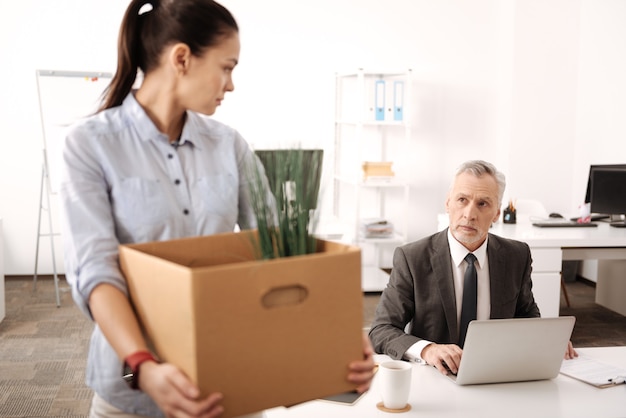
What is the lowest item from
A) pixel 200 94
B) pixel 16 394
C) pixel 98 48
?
pixel 16 394

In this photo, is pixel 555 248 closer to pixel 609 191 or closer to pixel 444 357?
pixel 609 191

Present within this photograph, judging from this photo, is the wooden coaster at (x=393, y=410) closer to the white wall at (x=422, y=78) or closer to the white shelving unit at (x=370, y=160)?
the white shelving unit at (x=370, y=160)

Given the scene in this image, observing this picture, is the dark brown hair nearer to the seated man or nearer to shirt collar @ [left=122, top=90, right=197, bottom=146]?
shirt collar @ [left=122, top=90, right=197, bottom=146]

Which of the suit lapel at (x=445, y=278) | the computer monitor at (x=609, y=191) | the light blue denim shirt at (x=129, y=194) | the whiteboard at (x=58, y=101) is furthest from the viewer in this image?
the whiteboard at (x=58, y=101)

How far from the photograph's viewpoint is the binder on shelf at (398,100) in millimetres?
6238

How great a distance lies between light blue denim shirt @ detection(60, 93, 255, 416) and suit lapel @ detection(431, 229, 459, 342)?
1.13 metres

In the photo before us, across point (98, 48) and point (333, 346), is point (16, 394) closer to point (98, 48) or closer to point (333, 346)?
point (333, 346)

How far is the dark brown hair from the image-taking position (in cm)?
129

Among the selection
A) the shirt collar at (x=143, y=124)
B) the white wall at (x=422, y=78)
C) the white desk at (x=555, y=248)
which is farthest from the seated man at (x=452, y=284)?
the white wall at (x=422, y=78)

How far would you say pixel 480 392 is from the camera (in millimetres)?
1880

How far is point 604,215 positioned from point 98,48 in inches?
171

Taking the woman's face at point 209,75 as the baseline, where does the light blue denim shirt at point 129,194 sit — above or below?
below

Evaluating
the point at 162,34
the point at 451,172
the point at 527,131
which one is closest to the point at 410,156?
the point at 451,172

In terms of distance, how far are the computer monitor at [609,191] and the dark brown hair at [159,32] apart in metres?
4.18
